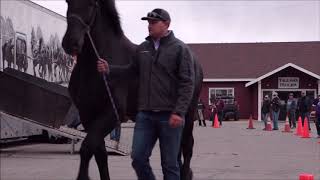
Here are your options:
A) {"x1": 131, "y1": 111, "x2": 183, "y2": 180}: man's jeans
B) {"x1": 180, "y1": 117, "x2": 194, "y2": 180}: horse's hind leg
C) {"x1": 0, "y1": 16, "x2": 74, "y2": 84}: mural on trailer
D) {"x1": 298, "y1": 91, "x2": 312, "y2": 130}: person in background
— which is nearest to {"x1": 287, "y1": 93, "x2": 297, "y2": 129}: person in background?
{"x1": 298, "y1": 91, "x2": 312, "y2": 130}: person in background

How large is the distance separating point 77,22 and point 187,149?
3059 mm

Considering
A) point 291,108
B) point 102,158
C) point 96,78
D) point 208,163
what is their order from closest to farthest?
1. point 96,78
2. point 102,158
3. point 208,163
4. point 291,108

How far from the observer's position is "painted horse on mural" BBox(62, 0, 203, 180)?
6.13 metres

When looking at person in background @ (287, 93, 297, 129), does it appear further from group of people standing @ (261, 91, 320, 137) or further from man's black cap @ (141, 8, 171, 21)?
man's black cap @ (141, 8, 171, 21)

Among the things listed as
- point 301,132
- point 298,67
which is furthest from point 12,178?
point 298,67

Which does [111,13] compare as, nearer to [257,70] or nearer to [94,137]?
[94,137]

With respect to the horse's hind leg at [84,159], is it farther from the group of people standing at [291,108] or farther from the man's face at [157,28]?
the group of people standing at [291,108]

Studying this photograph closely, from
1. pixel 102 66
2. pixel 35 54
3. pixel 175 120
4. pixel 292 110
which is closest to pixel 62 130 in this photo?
pixel 35 54

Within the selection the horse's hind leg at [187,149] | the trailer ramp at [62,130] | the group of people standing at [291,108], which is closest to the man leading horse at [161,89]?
the horse's hind leg at [187,149]

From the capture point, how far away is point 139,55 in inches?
249

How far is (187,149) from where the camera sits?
835cm

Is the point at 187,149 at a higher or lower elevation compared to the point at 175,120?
lower

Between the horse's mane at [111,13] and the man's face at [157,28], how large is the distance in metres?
0.63

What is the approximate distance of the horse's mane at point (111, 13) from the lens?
664 centimetres
